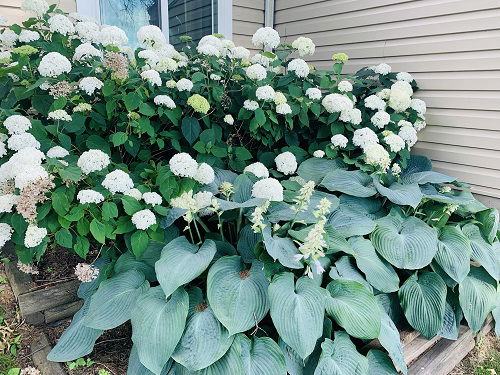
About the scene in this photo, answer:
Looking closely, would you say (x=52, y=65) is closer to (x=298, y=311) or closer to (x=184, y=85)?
(x=184, y=85)

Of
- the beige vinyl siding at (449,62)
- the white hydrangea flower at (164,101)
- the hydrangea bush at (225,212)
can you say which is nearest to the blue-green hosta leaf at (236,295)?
the hydrangea bush at (225,212)

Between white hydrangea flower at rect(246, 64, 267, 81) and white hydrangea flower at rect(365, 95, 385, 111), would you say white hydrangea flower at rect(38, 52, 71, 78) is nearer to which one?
white hydrangea flower at rect(246, 64, 267, 81)

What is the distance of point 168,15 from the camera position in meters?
3.27

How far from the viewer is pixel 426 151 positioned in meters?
2.93

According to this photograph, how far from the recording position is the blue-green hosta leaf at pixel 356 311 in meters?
1.52

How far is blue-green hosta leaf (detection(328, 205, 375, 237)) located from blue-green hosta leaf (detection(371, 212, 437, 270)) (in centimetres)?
8

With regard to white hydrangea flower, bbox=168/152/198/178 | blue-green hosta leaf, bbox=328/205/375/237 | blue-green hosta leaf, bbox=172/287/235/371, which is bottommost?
blue-green hosta leaf, bbox=172/287/235/371

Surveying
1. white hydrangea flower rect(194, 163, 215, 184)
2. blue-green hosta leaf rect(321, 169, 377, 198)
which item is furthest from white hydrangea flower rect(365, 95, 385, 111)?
white hydrangea flower rect(194, 163, 215, 184)

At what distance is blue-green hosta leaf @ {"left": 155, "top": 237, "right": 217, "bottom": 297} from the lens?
142 cm

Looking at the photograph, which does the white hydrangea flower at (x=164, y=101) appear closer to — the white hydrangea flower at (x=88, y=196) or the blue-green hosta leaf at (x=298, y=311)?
the white hydrangea flower at (x=88, y=196)

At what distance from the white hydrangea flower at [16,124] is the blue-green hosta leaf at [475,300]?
7.60ft

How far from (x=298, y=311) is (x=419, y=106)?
6.68ft

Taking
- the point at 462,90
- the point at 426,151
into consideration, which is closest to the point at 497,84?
the point at 462,90

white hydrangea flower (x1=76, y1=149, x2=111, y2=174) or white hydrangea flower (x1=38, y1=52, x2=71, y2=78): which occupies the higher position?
white hydrangea flower (x1=38, y1=52, x2=71, y2=78)
